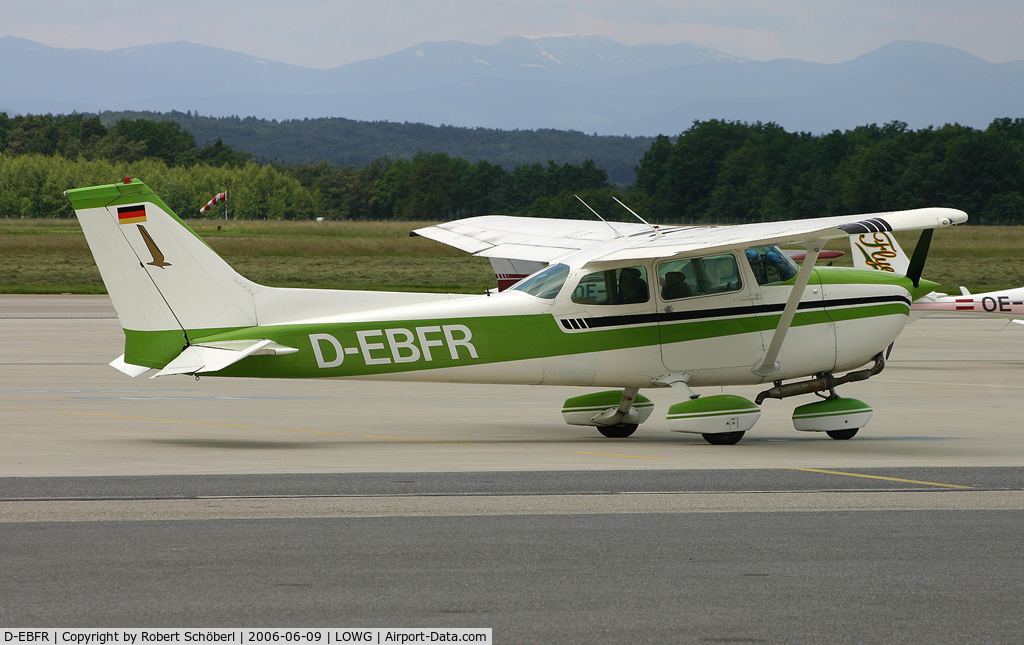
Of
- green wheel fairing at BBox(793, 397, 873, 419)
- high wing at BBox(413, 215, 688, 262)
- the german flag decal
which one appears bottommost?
green wheel fairing at BBox(793, 397, 873, 419)

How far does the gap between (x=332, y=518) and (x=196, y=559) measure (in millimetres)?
1331

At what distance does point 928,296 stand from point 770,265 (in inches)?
374

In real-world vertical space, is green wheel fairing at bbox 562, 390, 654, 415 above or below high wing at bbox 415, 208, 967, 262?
below

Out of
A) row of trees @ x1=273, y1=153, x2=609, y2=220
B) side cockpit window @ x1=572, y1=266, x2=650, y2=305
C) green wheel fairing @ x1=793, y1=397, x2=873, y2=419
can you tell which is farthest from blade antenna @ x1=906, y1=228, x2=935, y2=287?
row of trees @ x1=273, y1=153, x2=609, y2=220

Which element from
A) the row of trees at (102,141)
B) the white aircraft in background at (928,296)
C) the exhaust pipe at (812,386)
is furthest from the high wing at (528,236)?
the row of trees at (102,141)

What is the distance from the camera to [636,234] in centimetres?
1244

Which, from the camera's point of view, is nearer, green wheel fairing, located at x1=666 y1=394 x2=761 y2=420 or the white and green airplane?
the white and green airplane

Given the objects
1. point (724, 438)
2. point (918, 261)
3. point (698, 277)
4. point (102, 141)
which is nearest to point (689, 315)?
point (698, 277)

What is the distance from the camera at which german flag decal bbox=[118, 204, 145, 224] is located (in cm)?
1034

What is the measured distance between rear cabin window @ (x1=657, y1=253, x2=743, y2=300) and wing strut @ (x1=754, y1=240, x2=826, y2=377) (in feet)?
2.02

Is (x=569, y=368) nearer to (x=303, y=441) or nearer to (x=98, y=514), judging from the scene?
(x=303, y=441)

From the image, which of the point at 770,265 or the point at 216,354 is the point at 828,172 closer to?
the point at 770,265

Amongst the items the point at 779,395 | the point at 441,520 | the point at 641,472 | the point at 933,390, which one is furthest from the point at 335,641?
the point at 933,390

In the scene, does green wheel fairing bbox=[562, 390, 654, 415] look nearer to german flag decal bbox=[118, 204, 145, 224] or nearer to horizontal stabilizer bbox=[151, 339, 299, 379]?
horizontal stabilizer bbox=[151, 339, 299, 379]
